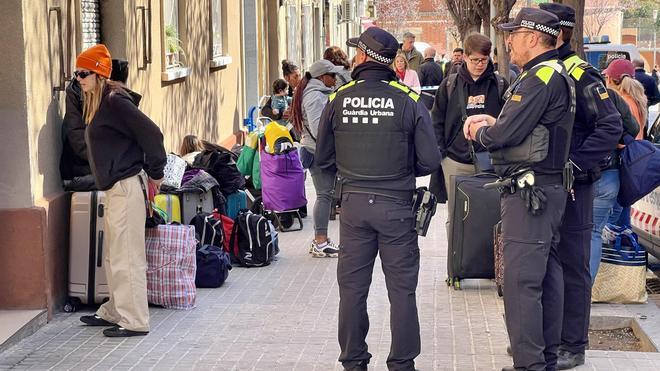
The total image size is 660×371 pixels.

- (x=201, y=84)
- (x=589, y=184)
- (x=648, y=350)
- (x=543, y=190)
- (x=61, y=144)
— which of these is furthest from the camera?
(x=201, y=84)

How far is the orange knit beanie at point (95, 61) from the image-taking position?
7.49m

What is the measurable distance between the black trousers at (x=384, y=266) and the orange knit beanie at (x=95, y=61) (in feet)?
6.67

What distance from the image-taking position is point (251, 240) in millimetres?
10312

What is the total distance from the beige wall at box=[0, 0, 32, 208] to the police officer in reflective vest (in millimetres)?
3147

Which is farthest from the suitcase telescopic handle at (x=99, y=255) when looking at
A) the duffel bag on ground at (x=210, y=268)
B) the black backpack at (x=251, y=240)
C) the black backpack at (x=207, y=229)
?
the black backpack at (x=251, y=240)

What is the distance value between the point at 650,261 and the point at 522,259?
18.1 feet

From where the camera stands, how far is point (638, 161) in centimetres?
798

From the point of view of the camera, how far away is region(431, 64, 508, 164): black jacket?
891cm

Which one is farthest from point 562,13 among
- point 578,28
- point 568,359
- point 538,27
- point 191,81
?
point 191,81

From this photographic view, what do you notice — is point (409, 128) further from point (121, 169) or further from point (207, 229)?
point (207, 229)

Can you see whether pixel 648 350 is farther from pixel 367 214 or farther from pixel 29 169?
pixel 29 169

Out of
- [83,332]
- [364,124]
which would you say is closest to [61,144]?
[83,332]

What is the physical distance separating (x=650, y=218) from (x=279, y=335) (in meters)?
3.95

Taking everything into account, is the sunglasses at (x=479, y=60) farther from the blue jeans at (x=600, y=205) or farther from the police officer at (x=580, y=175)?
the police officer at (x=580, y=175)
